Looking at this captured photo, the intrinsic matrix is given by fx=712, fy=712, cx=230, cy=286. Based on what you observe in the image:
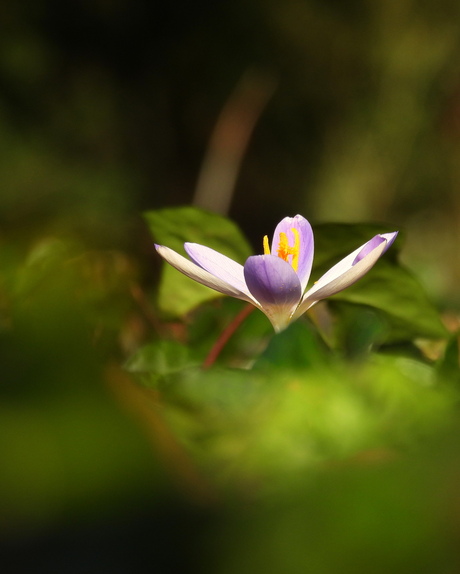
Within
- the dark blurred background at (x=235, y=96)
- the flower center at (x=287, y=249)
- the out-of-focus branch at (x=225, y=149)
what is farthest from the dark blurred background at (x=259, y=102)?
the flower center at (x=287, y=249)

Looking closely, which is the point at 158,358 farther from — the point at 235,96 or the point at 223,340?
the point at 235,96

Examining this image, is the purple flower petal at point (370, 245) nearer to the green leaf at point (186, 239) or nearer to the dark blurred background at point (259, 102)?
the green leaf at point (186, 239)

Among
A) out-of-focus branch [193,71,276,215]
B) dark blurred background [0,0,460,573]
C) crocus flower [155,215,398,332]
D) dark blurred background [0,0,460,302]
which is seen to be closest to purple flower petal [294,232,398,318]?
crocus flower [155,215,398,332]

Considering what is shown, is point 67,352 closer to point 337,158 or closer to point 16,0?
point 337,158

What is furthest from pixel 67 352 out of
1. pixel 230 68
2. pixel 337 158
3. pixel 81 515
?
pixel 230 68

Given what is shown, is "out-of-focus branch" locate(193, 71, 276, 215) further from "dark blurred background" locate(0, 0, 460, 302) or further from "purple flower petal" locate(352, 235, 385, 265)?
"dark blurred background" locate(0, 0, 460, 302)

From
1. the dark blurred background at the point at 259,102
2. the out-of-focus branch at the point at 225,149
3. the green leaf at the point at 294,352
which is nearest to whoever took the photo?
the green leaf at the point at 294,352
